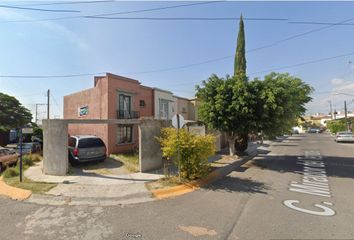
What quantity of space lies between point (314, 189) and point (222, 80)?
7.47m

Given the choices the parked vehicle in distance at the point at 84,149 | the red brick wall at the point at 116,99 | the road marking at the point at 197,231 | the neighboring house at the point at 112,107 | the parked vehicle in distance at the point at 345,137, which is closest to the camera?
the road marking at the point at 197,231

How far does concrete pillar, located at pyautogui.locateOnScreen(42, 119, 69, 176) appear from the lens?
10.1 meters

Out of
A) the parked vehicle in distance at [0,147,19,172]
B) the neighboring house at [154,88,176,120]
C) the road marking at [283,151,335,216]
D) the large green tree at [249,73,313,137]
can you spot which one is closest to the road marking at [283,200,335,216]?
the road marking at [283,151,335,216]

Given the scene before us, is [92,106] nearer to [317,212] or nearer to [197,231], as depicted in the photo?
[197,231]

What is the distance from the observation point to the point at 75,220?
18.1 feet

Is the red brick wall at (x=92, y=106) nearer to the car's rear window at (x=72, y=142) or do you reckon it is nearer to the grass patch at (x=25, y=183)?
the car's rear window at (x=72, y=142)

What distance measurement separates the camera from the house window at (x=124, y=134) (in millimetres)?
17750

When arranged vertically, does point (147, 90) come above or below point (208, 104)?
above

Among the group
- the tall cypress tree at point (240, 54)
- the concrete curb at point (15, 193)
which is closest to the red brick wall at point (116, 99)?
the concrete curb at point (15, 193)

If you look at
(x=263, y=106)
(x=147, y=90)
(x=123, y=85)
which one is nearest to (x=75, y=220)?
(x=263, y=106)

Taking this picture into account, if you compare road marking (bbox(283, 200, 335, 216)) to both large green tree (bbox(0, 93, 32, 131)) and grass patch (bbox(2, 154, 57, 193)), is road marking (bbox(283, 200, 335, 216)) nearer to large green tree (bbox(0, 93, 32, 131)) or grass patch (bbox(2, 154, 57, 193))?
grass patch (bbox(2, 154, 57, 193))

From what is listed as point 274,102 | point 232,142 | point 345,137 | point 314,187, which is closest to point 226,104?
point 274,102

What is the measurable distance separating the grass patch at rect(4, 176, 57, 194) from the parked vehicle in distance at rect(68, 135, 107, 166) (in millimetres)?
2643

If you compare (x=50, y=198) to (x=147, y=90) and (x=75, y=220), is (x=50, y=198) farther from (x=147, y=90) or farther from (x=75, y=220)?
(x=147, y=90)
